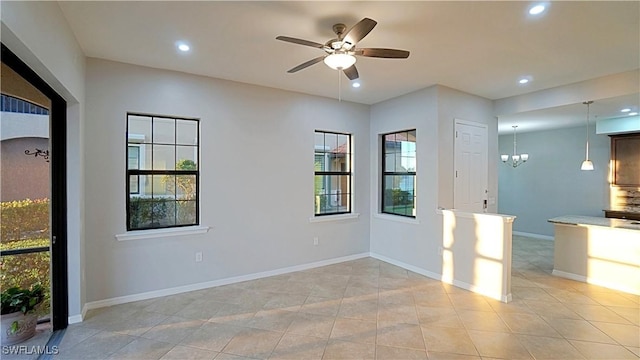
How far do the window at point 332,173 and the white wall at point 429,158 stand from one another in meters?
0.78

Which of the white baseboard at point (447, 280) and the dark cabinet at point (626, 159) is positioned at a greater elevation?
the dark cabinet at point (626, 159)

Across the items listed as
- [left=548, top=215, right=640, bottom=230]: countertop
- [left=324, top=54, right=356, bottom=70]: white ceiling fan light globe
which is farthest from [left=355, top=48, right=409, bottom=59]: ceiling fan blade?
[left=548, top=215, right=640, bottom=230]: countertop

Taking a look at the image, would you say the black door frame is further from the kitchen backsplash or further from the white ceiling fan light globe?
the kitchen backsplash

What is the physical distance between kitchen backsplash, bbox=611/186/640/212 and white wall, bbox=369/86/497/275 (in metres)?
3.05

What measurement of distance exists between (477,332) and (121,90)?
15.1ft

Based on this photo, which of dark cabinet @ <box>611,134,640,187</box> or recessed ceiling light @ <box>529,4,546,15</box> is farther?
dark cabinet @ <box>611,134,640,187</box>

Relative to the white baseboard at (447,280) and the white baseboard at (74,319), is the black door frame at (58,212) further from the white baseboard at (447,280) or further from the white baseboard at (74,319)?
the white baseboard at (447,280)

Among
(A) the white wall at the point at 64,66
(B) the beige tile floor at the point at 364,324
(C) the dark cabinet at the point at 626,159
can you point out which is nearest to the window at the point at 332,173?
(B) the beige tile floor at the point at 364,324

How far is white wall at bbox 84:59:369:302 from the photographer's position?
11.2ft

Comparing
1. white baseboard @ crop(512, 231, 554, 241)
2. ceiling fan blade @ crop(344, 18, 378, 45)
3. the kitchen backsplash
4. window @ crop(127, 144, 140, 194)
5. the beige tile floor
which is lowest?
the beige tile floor

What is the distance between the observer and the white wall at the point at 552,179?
6.35 meters

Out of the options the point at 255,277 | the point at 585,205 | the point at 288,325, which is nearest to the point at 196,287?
the point at 255,277

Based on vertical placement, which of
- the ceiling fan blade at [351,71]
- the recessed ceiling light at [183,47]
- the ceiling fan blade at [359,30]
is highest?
the recessed ceiling light at [183,47]

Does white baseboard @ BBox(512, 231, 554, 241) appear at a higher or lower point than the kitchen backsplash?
lower
